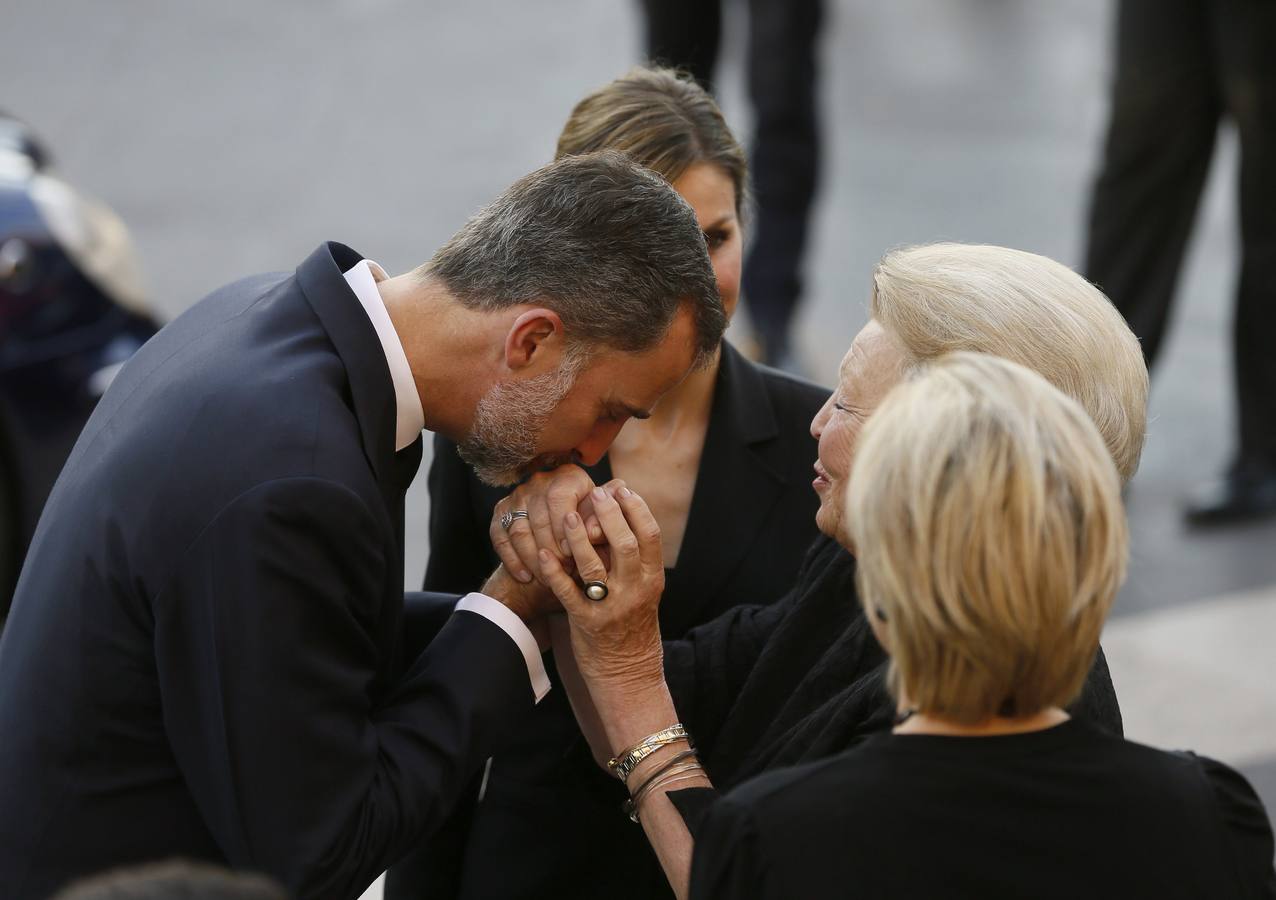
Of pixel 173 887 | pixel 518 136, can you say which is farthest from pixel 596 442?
pixel 518 136

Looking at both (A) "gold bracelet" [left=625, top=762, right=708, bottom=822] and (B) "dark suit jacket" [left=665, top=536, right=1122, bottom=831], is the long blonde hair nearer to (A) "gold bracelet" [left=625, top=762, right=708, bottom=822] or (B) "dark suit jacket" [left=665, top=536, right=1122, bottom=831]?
(B) "dark suit jacket" [left=665, top=536, right=1122, bottom=831]

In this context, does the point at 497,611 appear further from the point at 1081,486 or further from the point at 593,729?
the point at 1081,486

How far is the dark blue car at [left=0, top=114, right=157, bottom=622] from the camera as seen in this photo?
14.5ft

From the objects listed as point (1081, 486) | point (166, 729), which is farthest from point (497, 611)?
point (1081, 486)

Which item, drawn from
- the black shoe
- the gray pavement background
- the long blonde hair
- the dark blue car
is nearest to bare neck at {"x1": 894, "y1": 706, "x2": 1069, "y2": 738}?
the long blonde hair

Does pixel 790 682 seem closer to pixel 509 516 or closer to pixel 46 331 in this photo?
pixel 509 516

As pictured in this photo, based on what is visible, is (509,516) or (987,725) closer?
(987,725)

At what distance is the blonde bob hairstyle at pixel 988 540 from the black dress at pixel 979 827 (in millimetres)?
76

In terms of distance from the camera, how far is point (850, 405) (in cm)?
243

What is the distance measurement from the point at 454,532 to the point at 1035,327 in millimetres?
1176

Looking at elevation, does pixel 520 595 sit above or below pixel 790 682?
above

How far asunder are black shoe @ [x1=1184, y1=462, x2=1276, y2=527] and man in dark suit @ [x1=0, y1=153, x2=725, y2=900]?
366cm

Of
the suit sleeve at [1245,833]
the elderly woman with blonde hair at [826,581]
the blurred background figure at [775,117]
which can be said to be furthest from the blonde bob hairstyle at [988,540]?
the blurred background figure at [775,117]

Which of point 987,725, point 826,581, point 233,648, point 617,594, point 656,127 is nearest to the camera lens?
point 987,725
